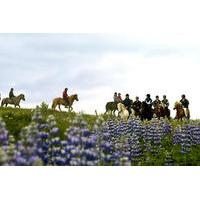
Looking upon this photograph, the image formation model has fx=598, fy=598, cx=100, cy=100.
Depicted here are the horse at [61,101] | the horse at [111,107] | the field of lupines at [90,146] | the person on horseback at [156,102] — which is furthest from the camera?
the person on horseback at [156,102]

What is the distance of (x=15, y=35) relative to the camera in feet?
44.3

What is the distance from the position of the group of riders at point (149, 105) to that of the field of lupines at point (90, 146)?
1.76 ft

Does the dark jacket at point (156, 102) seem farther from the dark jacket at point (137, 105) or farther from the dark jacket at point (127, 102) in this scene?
the dark jacket at point (127, 102)

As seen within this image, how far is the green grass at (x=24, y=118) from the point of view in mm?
11078

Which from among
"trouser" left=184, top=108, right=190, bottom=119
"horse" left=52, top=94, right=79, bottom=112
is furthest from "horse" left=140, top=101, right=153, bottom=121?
"horse" left=52, top=94, right=79, bottom=112

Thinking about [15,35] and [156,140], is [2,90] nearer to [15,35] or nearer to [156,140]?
[15,35]

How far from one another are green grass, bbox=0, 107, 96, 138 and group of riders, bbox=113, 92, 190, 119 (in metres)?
1.32

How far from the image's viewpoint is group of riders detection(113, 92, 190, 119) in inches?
533

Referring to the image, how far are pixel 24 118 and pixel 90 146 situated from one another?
2.71 meters

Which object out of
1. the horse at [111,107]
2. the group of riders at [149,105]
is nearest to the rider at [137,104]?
the group of riders at [149,105]

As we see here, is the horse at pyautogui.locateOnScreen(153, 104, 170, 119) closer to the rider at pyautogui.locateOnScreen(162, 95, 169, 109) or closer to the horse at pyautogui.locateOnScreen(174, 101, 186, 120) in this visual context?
the rider at pyautogui.locateOnScreen(162, 95, 169, 109)

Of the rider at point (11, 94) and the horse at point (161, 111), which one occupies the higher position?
the rider at point (11, 94)
